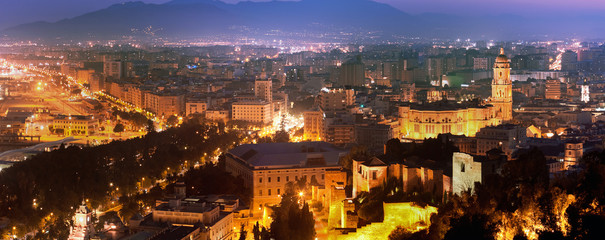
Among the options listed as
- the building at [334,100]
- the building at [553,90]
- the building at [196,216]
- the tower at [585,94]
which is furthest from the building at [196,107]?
the building at [196,216]

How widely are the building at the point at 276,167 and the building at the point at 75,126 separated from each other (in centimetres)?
1362

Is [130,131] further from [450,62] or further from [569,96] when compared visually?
[450,62]

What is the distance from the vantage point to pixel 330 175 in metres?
17.1

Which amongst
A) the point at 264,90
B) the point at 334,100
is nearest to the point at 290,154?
the point at 334,100

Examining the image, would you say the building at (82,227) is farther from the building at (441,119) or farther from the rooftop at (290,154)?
the building at (441,119)

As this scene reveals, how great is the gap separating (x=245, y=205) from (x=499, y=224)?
26.1ft

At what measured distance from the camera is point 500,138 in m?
24.3

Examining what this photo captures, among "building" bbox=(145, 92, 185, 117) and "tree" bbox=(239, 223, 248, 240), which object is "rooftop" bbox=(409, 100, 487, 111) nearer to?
"tree" bbox=(239, 223, 248, 240)

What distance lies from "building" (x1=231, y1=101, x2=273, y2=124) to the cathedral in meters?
10.2

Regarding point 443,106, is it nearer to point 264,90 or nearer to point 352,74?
point 264,90

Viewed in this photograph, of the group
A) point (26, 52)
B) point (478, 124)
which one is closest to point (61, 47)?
point (26, 52)

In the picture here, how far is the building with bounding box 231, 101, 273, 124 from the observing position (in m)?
38.0

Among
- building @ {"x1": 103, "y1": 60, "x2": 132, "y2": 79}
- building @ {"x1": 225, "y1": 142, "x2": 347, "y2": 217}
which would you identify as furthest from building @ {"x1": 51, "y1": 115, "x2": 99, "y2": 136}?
building @ {"x1": 103, "y1": 60, "x2": 132, "y2": 79}

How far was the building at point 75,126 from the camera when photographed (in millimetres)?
34844
